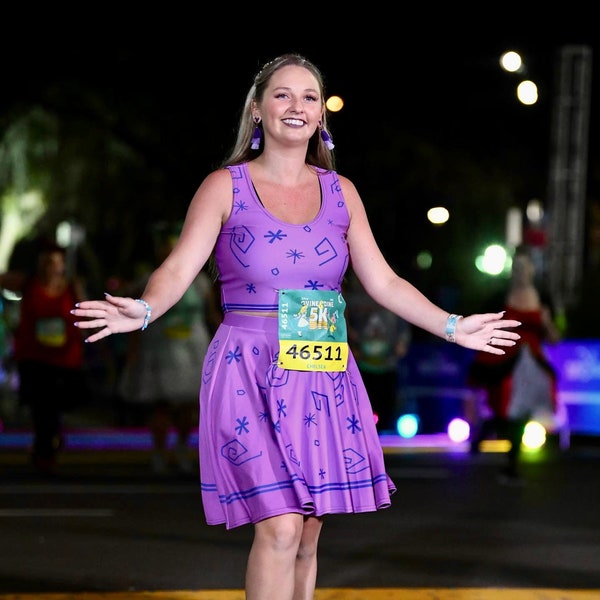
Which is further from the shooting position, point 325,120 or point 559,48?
point 559,48

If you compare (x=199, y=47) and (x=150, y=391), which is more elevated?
(x=199, y=47)

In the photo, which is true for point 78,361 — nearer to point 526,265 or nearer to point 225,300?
point 526,265

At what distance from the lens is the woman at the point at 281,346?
490cm

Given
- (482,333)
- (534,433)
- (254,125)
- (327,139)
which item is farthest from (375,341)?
(482,333)

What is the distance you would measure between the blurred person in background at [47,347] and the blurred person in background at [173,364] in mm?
490

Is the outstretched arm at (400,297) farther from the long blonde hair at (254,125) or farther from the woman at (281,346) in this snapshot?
the long blonde hair at (254,125)

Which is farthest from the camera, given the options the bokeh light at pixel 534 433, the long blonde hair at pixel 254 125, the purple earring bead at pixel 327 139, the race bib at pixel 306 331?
the bokeh light at pixel 534 433

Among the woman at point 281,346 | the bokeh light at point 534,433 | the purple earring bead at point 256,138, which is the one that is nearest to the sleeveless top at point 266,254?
the woman at point 281,346

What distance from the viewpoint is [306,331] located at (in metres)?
4.98

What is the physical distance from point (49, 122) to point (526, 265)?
18121 millimetres

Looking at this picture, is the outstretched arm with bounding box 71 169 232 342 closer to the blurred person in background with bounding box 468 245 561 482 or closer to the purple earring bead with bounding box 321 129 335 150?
the purple earring bead with bounding box 321 129 335 150

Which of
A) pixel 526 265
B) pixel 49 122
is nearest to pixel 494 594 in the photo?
pixel 526 265

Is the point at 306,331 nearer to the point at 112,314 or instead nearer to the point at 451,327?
the point at 451,327

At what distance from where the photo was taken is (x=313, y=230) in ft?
16.5
